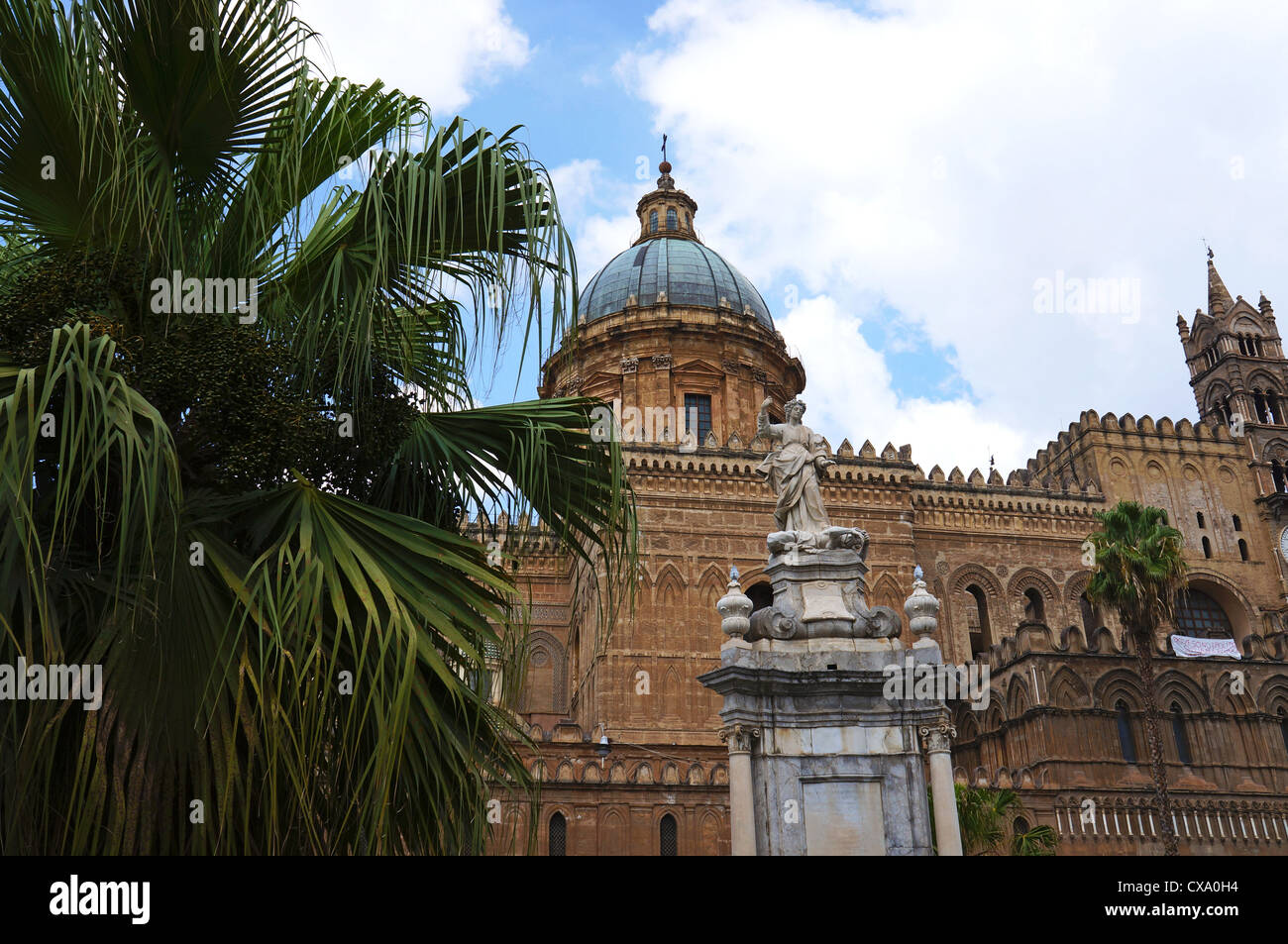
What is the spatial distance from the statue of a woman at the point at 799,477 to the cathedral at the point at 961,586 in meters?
10.5

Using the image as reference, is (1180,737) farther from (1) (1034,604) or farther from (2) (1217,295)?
(2) (1217,295)

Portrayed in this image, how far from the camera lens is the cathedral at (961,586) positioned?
24875 mm

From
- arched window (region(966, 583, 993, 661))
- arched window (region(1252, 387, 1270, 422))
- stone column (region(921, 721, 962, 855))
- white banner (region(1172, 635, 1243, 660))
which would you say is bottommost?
stone column (region(921, 721, 962, 855))

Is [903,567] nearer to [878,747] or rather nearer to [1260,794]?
[1260,794]

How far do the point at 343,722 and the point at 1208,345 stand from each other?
44080 millimetres

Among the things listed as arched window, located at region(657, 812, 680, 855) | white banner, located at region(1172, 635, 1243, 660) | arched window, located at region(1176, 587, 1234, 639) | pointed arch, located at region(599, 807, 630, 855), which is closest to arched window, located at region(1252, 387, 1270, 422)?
arched window, located at region(1176, 587, 1234, 639)

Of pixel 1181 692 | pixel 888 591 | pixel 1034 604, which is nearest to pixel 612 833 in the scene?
pixel 888 591

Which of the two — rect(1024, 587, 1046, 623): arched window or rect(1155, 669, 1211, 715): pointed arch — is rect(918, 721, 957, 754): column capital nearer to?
rect(1155, 669, 1211, 715): pointed arch

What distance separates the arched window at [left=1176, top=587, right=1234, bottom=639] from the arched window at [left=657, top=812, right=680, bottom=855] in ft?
68.7

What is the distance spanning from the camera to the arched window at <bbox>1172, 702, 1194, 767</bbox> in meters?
28.5

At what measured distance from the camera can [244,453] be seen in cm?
564

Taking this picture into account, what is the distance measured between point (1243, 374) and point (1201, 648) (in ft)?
49.2

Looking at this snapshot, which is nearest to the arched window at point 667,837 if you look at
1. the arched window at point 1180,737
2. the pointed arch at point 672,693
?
the pointed arch at point 672,693
